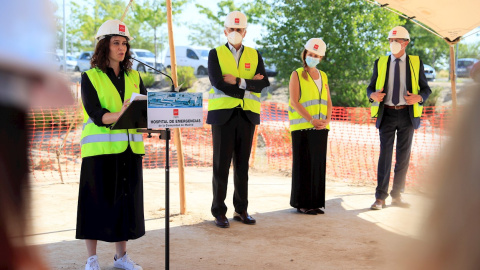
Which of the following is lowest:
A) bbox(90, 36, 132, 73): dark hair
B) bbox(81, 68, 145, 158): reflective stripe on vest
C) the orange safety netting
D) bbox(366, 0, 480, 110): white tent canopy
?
the orange safety netting

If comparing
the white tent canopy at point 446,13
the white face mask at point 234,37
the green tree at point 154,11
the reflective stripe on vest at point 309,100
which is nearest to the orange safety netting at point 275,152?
the white tent canopy at point 446,13

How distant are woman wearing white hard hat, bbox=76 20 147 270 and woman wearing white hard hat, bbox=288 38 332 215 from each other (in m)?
2.63

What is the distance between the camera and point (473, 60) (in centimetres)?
84

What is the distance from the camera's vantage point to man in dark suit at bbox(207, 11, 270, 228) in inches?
225

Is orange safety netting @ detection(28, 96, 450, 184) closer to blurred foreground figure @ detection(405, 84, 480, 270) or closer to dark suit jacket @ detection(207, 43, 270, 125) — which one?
dark suit jacket @ detection(207, 43, 270, 125)

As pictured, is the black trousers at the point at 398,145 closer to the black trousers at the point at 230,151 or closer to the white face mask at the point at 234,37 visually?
the black trousers at the point at 230,151

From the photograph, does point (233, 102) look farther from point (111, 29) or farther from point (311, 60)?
point (111, 29)

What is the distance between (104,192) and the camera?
4027 mm

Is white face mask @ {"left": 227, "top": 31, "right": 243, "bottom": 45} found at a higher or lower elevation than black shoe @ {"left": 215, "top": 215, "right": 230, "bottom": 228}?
higher

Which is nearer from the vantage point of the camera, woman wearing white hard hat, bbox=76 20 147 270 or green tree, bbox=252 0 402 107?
woman wearing white hard hat, bbox=76 20 147 270

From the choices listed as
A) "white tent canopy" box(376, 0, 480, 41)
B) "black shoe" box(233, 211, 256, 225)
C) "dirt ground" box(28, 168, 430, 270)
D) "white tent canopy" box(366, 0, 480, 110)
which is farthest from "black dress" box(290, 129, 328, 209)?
"white tent canopy" box(376, 0, 480, 41)

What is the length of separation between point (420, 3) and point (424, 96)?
116 cm

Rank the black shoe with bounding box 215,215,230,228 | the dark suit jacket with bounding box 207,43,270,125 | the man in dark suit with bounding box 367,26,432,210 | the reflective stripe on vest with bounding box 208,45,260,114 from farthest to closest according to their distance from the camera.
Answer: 1. the man in dark suit with bounding box 367,26,432,210
2. the black shoe with bounding box 215,215,230,228
3. the reflective stripe on vest with bounding box 208,45,260,114
4. the dark suit jacket with bounding box 207,43,270,125

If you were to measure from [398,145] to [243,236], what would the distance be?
2607 mm
